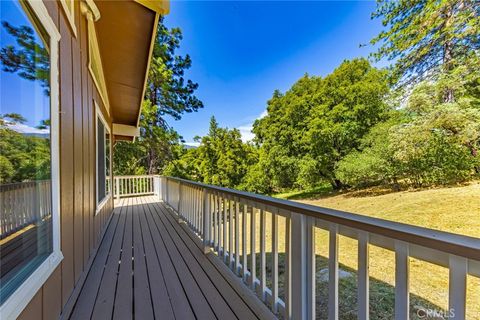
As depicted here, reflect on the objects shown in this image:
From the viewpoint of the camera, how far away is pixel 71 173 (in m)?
2.03

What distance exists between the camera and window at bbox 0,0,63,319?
106 centimetres

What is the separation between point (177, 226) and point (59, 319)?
9.36 feet

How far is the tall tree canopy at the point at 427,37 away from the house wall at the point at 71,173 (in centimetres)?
940

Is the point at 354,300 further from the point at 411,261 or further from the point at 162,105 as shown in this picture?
the point at 162,105

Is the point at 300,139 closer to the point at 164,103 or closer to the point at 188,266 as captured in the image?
the point at 164,103

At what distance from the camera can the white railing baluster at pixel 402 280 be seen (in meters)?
0.87

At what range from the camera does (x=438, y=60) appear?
862 cm

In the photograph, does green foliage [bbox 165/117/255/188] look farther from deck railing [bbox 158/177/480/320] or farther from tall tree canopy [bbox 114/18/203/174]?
deck railing [bbox 158/177/480/320]

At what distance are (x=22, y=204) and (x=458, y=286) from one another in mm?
1879

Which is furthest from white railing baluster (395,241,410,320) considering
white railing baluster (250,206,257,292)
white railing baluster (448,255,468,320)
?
white railing baluster (250,206,257,292)

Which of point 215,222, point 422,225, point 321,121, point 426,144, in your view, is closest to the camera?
point 215,222

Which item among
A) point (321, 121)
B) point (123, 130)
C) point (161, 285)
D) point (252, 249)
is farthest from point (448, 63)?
point (123, 130)

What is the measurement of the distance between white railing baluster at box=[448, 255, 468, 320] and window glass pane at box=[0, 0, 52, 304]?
1618 millimetres

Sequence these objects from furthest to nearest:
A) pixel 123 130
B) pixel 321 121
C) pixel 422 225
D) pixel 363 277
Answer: pixel 321 121
pixel 123 130
pixel 422 225
pixel 363 277
